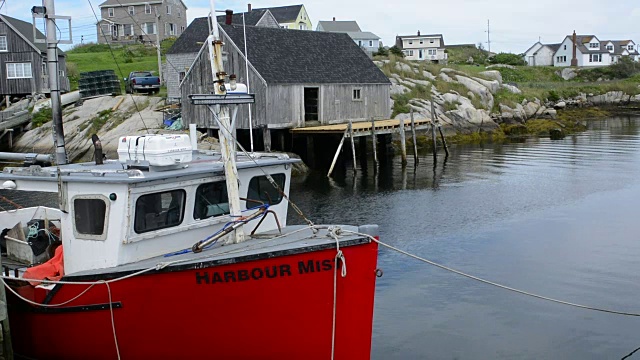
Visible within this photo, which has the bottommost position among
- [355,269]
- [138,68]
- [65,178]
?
[355,269]

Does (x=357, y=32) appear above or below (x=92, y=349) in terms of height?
above

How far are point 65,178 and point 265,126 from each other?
25302 mm

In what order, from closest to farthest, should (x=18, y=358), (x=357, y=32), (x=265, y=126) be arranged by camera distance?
(x=18, y=358)
(x=265, y=126)
(x=357, y=32)

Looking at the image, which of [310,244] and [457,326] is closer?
[310,244]

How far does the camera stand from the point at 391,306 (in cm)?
1630

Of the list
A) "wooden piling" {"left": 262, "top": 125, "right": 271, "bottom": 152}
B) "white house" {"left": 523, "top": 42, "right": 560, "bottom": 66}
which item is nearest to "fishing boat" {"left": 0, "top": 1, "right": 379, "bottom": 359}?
"wooden piling" {"left": 262, "top": 125, "right": 271, "bottom": 152}

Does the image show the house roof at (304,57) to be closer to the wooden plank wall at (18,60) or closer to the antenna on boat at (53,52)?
the wooden plank wall at (18,60)

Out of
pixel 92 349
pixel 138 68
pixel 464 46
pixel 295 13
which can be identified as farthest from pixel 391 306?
pixel 464 46

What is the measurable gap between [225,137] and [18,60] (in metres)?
45.7

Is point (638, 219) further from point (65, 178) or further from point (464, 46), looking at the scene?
point (464, 46)

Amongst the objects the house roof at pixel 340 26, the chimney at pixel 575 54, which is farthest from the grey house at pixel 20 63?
the chimney at pixel 575 54

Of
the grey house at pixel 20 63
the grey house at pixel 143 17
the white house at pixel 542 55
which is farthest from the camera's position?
the white house at pixel 542 55

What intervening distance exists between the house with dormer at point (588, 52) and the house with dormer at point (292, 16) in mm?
48195

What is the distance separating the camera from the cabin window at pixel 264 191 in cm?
1274
